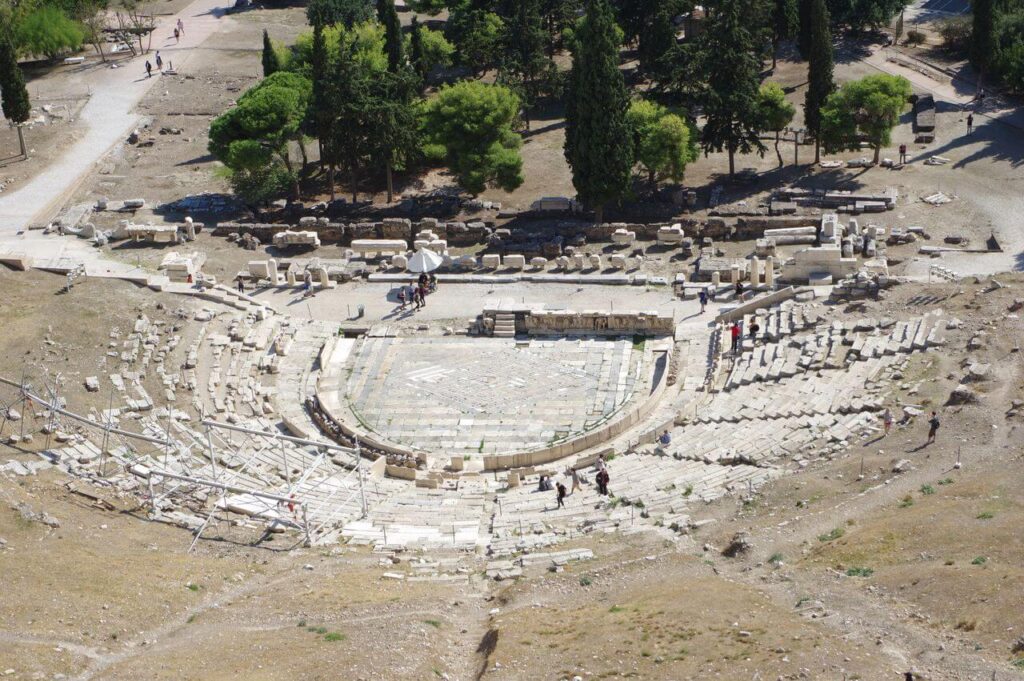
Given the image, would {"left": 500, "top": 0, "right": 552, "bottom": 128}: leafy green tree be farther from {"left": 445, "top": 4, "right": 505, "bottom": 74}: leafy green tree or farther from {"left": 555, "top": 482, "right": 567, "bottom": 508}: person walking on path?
{"left": 555, "top": 482, "right": 567, "bottom": 508}: person walking on path

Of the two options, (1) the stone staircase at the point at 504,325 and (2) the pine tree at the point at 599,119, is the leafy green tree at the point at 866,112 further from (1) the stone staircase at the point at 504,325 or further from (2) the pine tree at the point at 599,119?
(1) the stone staircase at the point at 504,325

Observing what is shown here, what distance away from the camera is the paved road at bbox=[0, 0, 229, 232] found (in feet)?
243

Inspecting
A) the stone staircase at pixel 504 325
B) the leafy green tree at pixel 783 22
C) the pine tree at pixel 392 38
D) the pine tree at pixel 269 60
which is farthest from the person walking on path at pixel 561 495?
the pine tree at pixel 269 60

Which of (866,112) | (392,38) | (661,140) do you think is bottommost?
(661,140)

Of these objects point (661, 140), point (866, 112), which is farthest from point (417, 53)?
point (866, 112)

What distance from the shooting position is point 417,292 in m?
63.3

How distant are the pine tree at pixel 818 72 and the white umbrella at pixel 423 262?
23.8 meters

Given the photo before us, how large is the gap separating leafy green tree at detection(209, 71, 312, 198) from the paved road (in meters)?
8.46

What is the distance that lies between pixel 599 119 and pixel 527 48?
19226 mm

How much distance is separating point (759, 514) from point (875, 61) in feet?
177

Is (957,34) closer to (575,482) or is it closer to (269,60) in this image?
(269,60)

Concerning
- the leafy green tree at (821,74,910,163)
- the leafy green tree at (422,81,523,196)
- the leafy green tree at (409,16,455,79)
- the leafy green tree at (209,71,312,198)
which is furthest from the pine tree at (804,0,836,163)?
the leafy green tree at (209,71,312,198)

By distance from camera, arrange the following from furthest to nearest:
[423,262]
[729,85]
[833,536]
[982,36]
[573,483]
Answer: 1. [982,36]
2. [729,85]
3. [423,262]
4. [573,483]
5. [833,536]

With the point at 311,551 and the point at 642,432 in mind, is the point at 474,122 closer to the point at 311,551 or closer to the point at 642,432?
the point at 642,432
